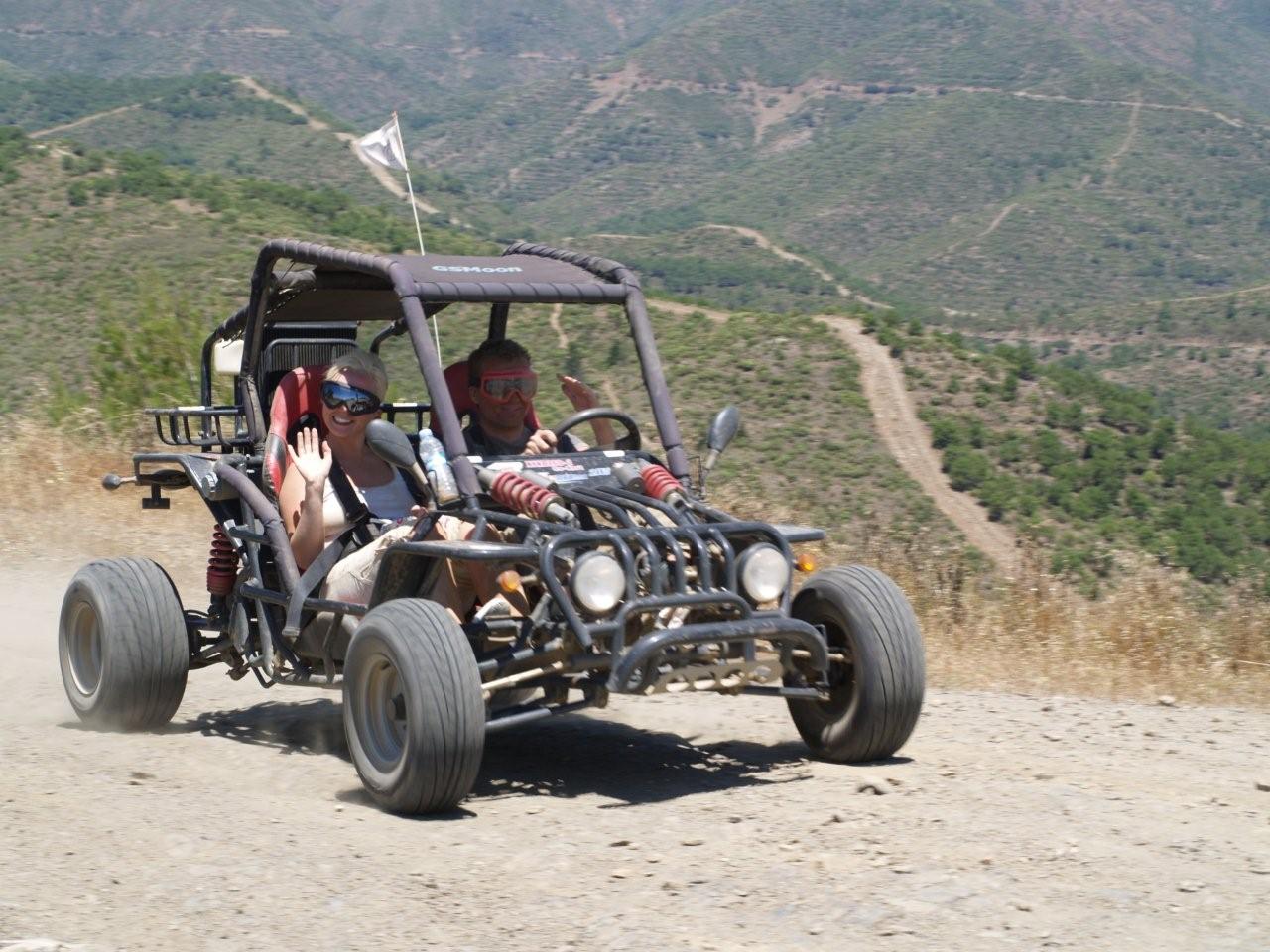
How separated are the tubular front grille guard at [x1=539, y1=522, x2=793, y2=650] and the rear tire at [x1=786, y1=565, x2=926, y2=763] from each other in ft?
1.08

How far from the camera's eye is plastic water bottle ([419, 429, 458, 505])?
6609mm

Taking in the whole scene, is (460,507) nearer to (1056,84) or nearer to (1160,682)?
(1160,682)

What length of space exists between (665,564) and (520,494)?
0.66m

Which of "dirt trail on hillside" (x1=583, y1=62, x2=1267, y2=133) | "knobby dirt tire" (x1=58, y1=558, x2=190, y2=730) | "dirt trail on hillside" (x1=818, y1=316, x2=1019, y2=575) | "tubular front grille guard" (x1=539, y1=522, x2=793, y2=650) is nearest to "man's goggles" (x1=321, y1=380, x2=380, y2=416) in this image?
"knobby dirt tire" (x1=58, y1=558, x2=190, y2=730)

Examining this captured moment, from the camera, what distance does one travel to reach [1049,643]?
9.32 metres

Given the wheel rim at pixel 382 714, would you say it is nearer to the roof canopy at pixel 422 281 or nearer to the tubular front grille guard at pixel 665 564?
the tubular front grille guard at pixel 665 564

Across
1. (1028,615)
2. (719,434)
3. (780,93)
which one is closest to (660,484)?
(719,434)

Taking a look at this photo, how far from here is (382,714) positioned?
20.4ft

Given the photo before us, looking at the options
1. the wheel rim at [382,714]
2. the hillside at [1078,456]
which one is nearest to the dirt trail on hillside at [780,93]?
the hillside at [1078,456]

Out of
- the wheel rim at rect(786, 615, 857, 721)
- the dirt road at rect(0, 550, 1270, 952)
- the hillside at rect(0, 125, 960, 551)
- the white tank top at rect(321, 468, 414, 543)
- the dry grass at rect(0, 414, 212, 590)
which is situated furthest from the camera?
the hillside at rect(0, 125, 960, 551)

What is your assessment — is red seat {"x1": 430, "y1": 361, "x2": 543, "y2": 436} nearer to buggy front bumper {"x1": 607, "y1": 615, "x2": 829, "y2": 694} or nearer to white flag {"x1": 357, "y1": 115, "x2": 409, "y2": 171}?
buggy front bumper {"x1": 607, "y1": 615, "x2": 829, "y2": 694}

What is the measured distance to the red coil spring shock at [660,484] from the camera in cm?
669

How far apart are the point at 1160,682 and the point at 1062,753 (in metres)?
2.01

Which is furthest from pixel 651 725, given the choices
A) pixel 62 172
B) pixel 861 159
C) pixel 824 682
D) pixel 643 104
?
pixel 643 104
